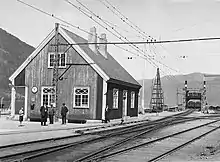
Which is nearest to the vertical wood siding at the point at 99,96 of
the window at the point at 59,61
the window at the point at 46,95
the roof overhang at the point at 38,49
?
the window at the point at 59,61

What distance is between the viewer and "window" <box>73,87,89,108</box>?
35.1 meters

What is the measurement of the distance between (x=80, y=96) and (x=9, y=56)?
437 feet

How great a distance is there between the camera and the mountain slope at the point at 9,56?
426 ft

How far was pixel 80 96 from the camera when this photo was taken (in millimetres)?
35344

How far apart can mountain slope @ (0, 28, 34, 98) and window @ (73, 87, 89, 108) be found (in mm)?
84447

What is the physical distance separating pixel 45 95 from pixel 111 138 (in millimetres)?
15650

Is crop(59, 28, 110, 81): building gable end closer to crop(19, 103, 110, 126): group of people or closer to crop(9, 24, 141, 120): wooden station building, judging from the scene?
crop(9, 24, 141, 120): wooden station building

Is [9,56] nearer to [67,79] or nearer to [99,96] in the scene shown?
[67,79]

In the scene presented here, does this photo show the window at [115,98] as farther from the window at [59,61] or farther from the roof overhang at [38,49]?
the roof overhang at [38,49]

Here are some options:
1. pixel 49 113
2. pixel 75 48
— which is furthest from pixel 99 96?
Answer: pixel 49 113

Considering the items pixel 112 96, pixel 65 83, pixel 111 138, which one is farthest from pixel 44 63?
pixel 111 138

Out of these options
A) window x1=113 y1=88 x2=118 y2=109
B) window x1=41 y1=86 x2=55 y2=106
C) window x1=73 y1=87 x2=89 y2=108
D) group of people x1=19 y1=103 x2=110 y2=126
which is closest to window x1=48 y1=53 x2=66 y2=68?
window x1=41 y1=86 x2=55 y2=106

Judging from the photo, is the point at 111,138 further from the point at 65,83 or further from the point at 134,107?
the point at 134,107

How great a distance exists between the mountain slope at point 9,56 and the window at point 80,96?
84.4 m
